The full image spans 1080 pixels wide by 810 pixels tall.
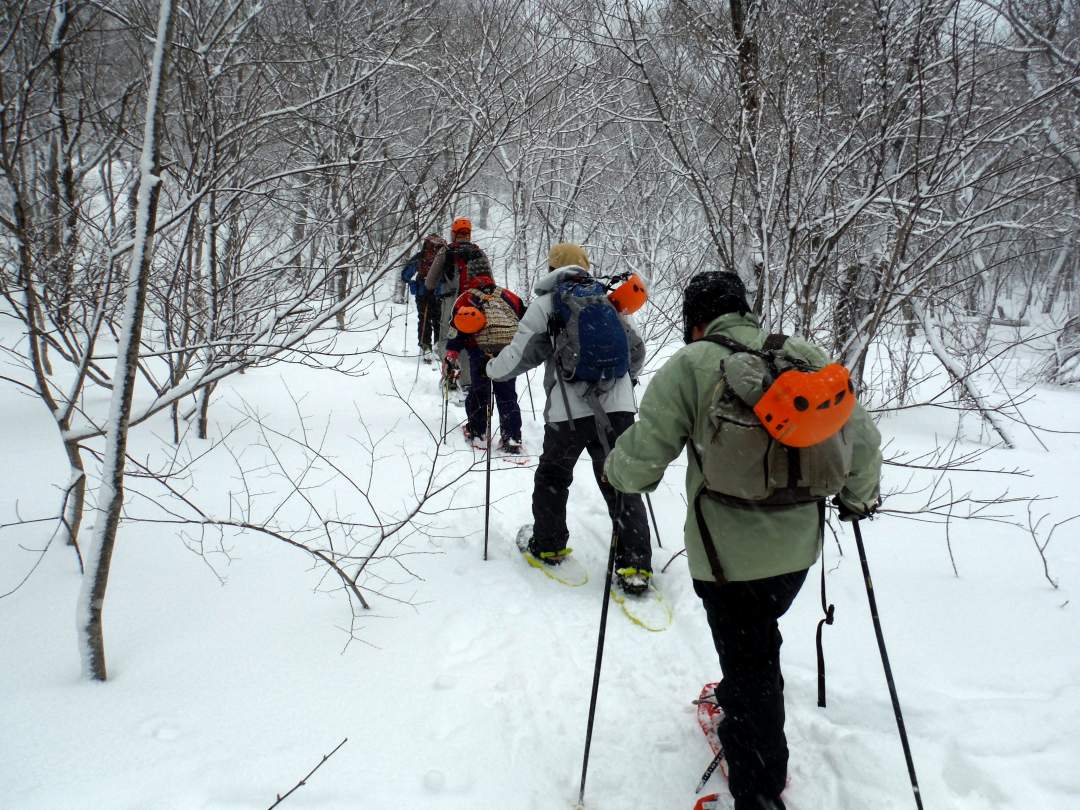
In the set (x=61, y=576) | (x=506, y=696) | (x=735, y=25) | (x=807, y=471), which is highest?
(x=735, y=25)

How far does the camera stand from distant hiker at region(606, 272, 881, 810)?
1754 mm

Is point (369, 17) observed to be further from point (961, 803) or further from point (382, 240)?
point (961, 803)

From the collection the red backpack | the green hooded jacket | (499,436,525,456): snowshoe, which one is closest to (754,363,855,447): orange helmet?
the green hooded jacket

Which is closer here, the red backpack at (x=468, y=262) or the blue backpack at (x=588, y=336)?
the blue backpack at (x=588, y=336)

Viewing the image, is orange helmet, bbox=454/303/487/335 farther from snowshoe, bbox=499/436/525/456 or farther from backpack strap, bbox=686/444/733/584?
backpack strap, bbox=686/444/733/584

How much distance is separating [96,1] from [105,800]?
3.79m

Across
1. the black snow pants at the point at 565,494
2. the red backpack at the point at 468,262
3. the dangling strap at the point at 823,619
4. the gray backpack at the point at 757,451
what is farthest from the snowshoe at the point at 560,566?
the red backpack at the point at 468,262

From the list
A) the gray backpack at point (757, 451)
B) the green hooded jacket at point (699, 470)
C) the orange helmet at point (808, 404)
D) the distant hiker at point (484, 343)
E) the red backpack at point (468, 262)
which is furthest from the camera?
the red backpack at point (468, 262)

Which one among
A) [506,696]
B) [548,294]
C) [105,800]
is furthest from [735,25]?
[105,800]

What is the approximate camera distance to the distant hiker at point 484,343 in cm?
518

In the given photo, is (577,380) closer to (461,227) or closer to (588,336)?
(588,336)

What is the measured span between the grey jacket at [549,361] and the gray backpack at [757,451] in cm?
169

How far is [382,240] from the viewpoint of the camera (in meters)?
2.84

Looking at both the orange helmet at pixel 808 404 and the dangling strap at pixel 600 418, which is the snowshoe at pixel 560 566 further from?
the orange helmet at pixel 808 404
